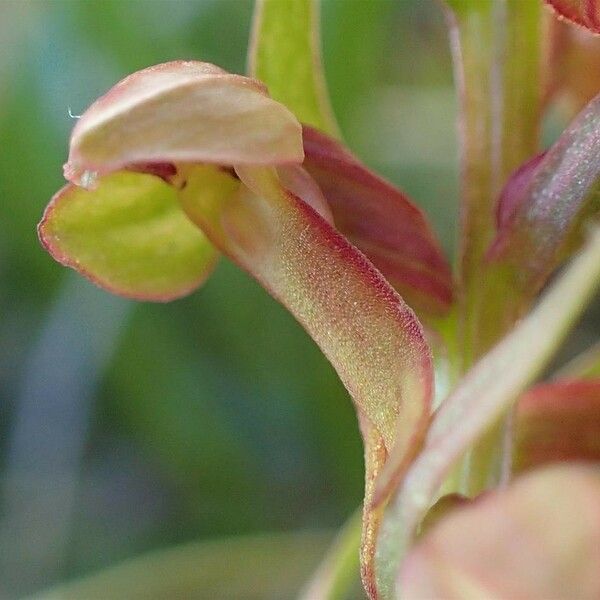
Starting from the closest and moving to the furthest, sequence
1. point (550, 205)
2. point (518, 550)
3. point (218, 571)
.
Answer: point (518, 550) → point (550, 205) → point (218, 571)

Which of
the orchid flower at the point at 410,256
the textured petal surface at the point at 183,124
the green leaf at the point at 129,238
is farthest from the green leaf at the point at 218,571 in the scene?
the textured petal surface at the point at 183,124

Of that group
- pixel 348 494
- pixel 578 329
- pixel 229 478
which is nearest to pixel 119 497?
pixel 229 478

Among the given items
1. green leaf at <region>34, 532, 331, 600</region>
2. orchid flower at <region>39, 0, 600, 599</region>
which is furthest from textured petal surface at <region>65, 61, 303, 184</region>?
green leaf at <region>34, 532, 331, 600</region>

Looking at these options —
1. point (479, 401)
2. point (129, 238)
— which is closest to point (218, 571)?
point (129, 238)

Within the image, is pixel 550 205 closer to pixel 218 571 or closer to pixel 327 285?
pixel 327 285

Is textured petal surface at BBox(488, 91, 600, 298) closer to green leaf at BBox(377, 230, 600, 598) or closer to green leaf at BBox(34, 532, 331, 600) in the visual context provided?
green leaf at BBox(377, 230, 600, 598)

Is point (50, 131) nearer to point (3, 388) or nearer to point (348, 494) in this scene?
point (3, 388)

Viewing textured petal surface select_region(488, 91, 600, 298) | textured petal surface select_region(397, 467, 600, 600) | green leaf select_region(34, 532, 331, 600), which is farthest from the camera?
green leaf select_region(34, 532, 331, 600)
